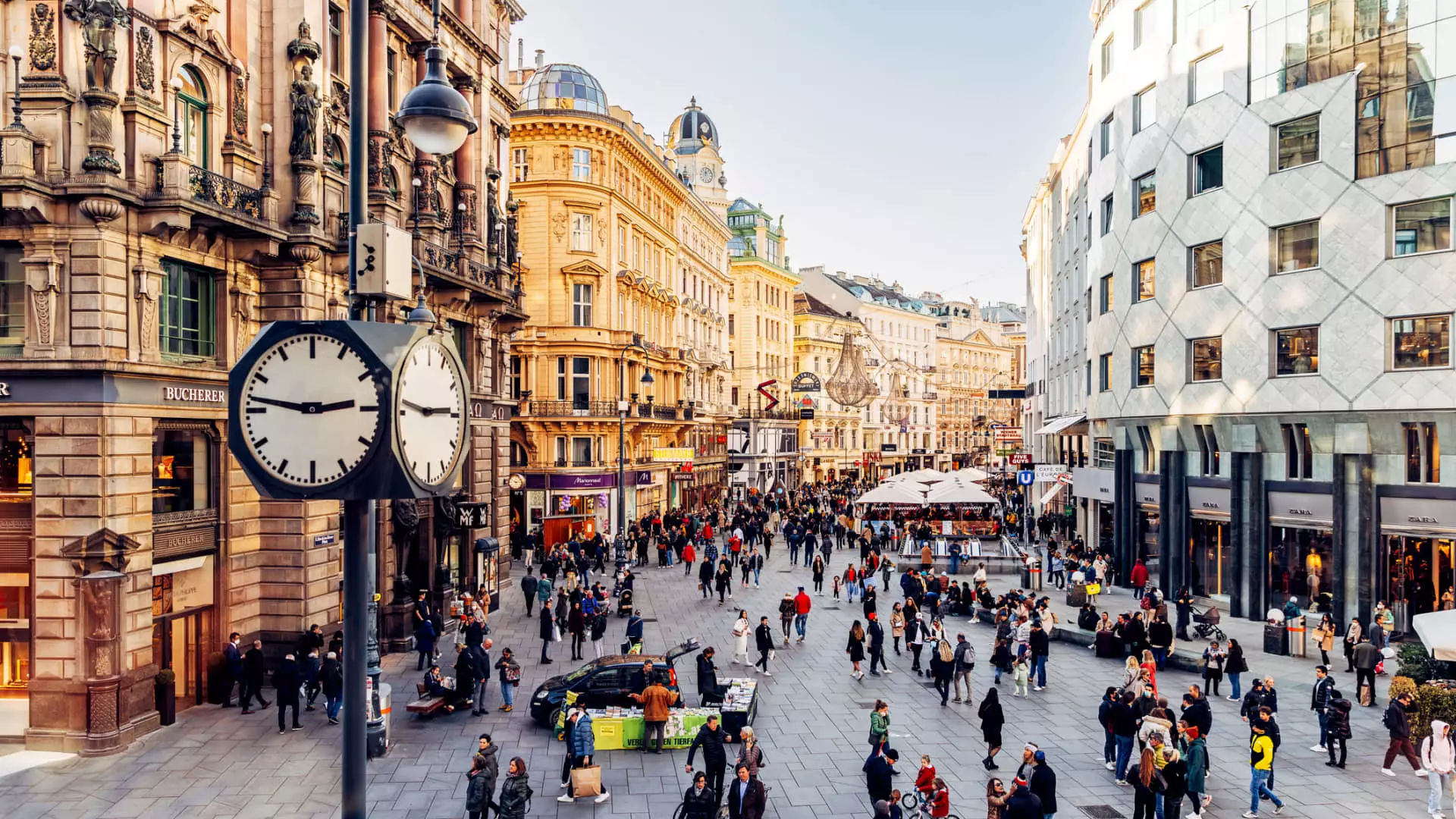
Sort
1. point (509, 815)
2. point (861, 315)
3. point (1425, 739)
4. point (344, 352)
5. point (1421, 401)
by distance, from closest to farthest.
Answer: point (344, 352), point (509, 815), point (1425, 739), point (1421, 401), point (861, 315)

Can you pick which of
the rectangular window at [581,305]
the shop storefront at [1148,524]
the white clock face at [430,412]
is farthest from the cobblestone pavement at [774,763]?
the rectangular window at [581,305]

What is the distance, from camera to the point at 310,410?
447 cm

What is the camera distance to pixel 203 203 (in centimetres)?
1878

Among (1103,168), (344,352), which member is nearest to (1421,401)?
(1103,168)

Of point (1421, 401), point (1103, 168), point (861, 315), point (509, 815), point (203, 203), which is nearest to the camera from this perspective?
point (509, 815)

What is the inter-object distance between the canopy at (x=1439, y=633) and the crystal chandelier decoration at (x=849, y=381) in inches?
1922

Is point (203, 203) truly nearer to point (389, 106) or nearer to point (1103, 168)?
point (389, 106)

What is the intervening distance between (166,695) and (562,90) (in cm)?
3739

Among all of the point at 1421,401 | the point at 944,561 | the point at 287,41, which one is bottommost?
the point at 944,561

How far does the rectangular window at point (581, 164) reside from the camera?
1939 inches

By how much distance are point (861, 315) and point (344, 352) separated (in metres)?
110

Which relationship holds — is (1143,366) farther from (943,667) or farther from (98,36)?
(98,36)

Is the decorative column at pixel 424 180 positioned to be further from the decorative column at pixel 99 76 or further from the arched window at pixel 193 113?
the decorative column at pixel 99 76

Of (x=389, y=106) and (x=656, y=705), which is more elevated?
(x=389, y=106)
